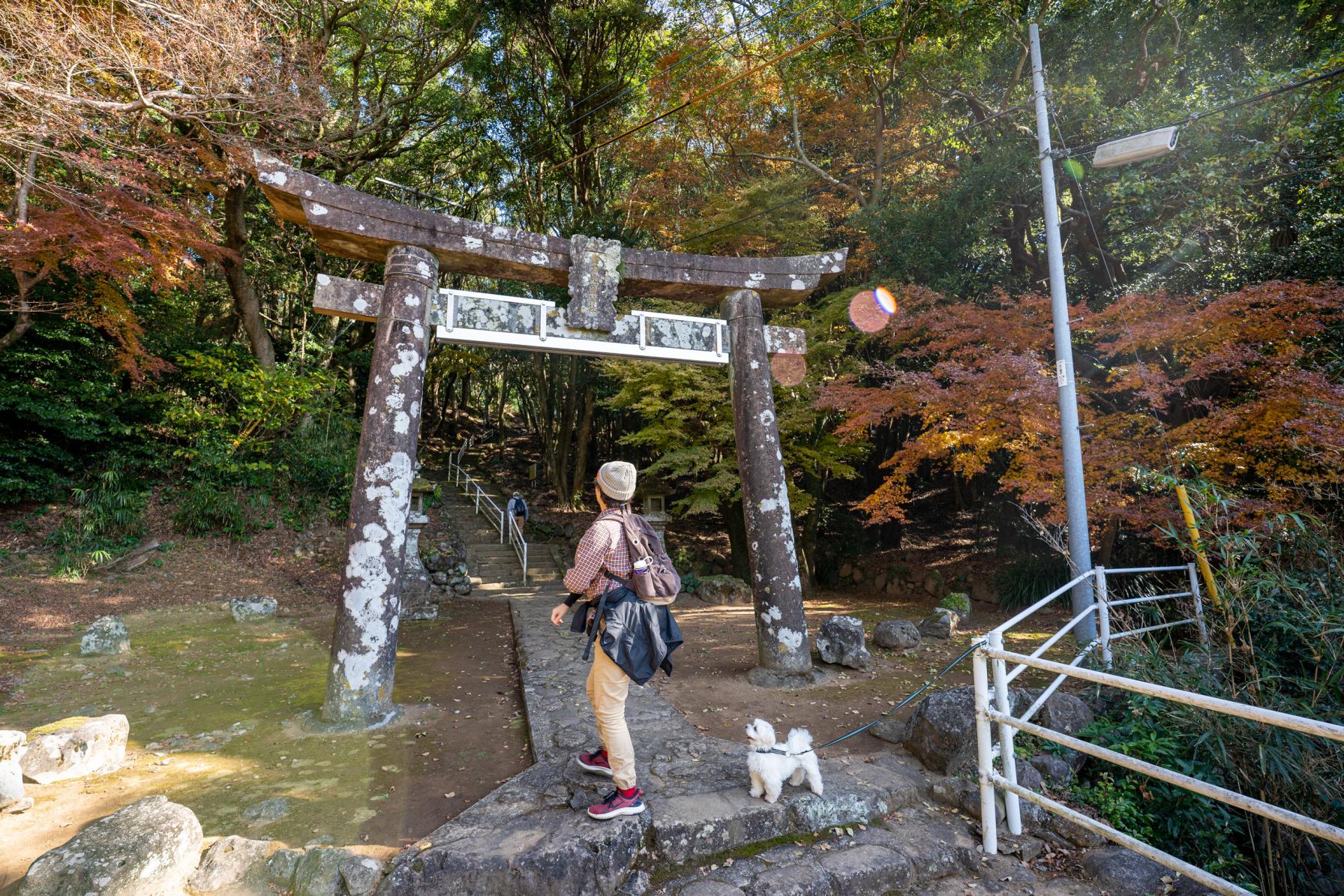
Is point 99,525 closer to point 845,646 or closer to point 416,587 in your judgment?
point 416,587

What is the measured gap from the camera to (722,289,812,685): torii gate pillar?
5.64 metres

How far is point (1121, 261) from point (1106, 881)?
32.1 feet

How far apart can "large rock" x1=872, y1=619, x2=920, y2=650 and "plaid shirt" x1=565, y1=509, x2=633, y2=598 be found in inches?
185

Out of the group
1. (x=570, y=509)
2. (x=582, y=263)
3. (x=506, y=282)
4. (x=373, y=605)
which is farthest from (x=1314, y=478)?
(x=506, y=282)

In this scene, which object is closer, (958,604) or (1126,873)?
(1126,873)

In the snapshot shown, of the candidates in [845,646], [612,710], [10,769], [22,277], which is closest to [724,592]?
[845,646]

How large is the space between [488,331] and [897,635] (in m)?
5.29

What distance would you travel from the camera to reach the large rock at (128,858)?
8.02 ft

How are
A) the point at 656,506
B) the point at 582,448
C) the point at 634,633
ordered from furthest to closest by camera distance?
the point at 582,448 < the point at 656,506 < the point at 634,633

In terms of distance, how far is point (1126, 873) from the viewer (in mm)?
2830

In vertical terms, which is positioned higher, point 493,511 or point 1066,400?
point 1066,400

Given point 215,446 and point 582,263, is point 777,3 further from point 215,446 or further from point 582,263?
point 215,446

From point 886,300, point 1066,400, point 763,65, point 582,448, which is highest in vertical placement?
point 763,65

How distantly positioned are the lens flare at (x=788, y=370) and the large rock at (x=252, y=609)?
7764 millimetres
